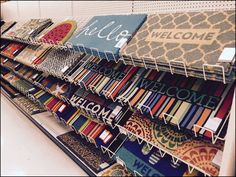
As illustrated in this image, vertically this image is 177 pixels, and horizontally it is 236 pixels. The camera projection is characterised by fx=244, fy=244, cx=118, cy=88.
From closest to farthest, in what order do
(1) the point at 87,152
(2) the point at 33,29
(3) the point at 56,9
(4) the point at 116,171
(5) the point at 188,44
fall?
(5) the point at 188,44, (4) the point at 116,171, (1) the point at 87,152, (2) the point at 33,29, (3) the point at 56,9

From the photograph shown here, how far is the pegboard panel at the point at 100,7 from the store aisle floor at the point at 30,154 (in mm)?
1446

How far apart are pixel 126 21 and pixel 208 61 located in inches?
31.7

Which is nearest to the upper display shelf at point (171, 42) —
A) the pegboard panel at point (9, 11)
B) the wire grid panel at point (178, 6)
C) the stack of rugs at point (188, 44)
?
the stack of rugs at point (188, 44)

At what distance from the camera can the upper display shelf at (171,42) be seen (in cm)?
105

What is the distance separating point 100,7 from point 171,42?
4.53 feet

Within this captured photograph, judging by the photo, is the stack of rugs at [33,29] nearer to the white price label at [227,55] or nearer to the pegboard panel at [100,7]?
the pegboard panel at [100,7]

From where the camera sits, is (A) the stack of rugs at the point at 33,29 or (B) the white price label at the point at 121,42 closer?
(B) the white price label at the point at 121,42

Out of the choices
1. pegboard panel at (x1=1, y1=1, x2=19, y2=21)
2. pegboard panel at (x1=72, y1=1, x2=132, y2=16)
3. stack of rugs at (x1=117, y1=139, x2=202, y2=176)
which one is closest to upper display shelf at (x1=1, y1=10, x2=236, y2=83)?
pegboard panel at (x1=72, y1=1, x2=132, y2=16)

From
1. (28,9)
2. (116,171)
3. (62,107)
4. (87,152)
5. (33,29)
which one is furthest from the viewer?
(28,9)

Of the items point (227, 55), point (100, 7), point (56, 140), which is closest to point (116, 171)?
point (56, 140)

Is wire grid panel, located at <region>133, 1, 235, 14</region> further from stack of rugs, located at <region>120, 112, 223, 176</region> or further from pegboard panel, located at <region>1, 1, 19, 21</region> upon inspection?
pegboard panel, located at <region>1, 1, 19, 21</region>

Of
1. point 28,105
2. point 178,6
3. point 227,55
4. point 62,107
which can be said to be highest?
point 178,6

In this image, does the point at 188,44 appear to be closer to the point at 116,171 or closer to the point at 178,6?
the point at 178,6

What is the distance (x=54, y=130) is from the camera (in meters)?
2.67
